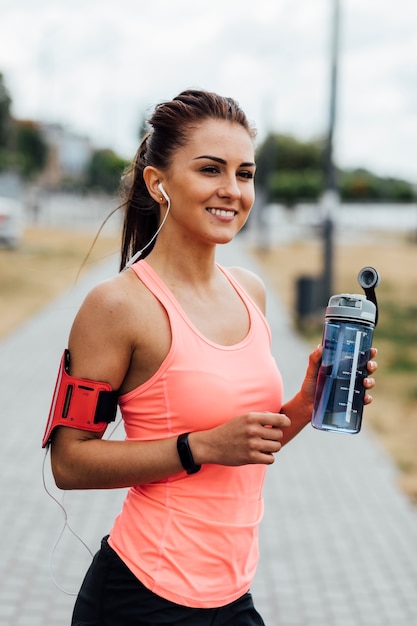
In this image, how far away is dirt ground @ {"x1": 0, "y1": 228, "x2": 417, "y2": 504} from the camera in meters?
8.58

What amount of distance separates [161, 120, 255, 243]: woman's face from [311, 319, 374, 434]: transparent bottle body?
13.0 inches

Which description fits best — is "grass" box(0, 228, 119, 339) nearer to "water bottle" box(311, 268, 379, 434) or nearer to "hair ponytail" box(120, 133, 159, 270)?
"hair ponytail" box(120, 133, 159, 270)

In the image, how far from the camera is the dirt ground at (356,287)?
8578 mm

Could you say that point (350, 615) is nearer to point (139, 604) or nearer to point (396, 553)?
point (396, 553)

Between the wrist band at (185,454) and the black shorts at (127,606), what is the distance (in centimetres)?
29

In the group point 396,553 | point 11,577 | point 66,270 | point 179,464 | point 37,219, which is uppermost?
point 37,219

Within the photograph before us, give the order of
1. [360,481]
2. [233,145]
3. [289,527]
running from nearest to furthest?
[233,145]
[289,527]
[360,481]

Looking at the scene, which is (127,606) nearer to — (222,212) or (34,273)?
(222,212)

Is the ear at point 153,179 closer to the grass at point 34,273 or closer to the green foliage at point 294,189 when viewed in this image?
the grass at point 34,273

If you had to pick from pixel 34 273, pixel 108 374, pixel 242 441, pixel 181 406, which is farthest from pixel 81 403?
pixel 34 273

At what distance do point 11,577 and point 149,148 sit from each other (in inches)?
123

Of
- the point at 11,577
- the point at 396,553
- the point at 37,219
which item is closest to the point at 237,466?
the point at 11,577

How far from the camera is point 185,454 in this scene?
1.99 meters

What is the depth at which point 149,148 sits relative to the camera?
2.24 m
